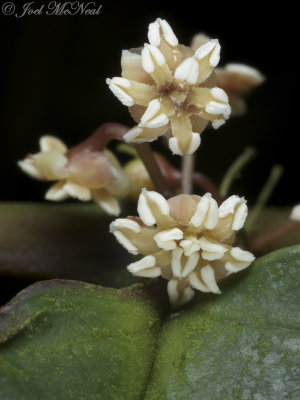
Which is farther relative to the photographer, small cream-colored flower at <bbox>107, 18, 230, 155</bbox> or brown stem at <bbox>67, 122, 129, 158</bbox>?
brown stem at <bbox>67, 122, 129, 158</bbox>

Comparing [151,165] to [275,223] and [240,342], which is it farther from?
[275,223]

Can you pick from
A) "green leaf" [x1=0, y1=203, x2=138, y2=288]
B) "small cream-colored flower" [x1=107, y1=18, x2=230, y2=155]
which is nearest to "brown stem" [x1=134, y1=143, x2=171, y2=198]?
"small cream-colored flower" [x1=107, y1=18, x2=230, y2=155]

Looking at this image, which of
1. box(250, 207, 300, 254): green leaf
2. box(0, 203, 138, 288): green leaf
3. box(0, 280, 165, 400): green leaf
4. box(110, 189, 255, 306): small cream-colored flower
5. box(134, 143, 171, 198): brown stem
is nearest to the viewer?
box(0, 280, 165, 400): green leaf

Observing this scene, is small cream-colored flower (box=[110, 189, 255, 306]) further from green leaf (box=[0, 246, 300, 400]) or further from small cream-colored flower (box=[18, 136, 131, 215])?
small cream-colored flower (box=[18, 136, 131, 215])

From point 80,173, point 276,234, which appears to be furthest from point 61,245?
point 276,234

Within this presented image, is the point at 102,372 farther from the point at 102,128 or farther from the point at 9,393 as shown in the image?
the point at 102,128

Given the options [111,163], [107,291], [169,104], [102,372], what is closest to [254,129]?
[111,163]

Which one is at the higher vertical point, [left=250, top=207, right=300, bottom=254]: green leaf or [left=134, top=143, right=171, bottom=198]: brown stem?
[left=134, top=143, right=171, bottom=198]: brown stem
